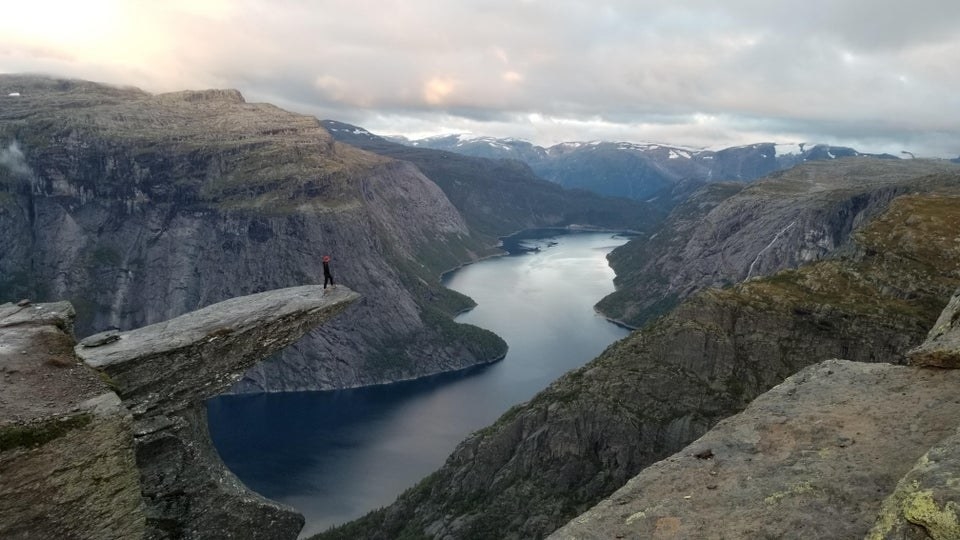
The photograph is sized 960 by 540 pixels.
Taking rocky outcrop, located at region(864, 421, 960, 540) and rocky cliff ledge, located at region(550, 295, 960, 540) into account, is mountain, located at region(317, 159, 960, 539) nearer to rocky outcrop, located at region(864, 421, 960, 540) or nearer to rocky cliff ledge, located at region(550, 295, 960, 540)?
rocky cliff ledge, located at region(550, 295, 960, 540)

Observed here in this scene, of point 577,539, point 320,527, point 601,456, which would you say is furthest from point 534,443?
point 577,539

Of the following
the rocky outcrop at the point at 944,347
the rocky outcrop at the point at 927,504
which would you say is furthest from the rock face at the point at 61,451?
the rocky outcrop at the point at 944,347

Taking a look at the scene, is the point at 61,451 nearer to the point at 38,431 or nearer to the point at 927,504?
the point at 38,431

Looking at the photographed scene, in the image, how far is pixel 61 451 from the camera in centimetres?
1797

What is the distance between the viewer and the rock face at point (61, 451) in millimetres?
17328

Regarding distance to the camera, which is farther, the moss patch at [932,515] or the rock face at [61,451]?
the rock face at [61,451]

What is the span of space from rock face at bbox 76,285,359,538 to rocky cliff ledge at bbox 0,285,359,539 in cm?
4

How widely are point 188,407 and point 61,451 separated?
7232 millimetres

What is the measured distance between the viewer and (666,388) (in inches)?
3588

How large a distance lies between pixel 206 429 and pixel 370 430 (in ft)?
516

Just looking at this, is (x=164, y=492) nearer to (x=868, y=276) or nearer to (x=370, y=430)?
(x=868, y=276)

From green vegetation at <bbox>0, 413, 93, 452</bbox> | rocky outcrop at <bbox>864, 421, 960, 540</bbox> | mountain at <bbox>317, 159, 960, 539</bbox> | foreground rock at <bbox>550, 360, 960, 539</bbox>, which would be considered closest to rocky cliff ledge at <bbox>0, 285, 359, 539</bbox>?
green vegetation at <bbox>0, 413, 93, 452</bbox>

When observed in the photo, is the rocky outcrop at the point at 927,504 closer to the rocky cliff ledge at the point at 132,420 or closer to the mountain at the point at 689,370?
the rocky cliff ledge at the point at 132,420

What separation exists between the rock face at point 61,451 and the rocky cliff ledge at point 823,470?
1385cm
